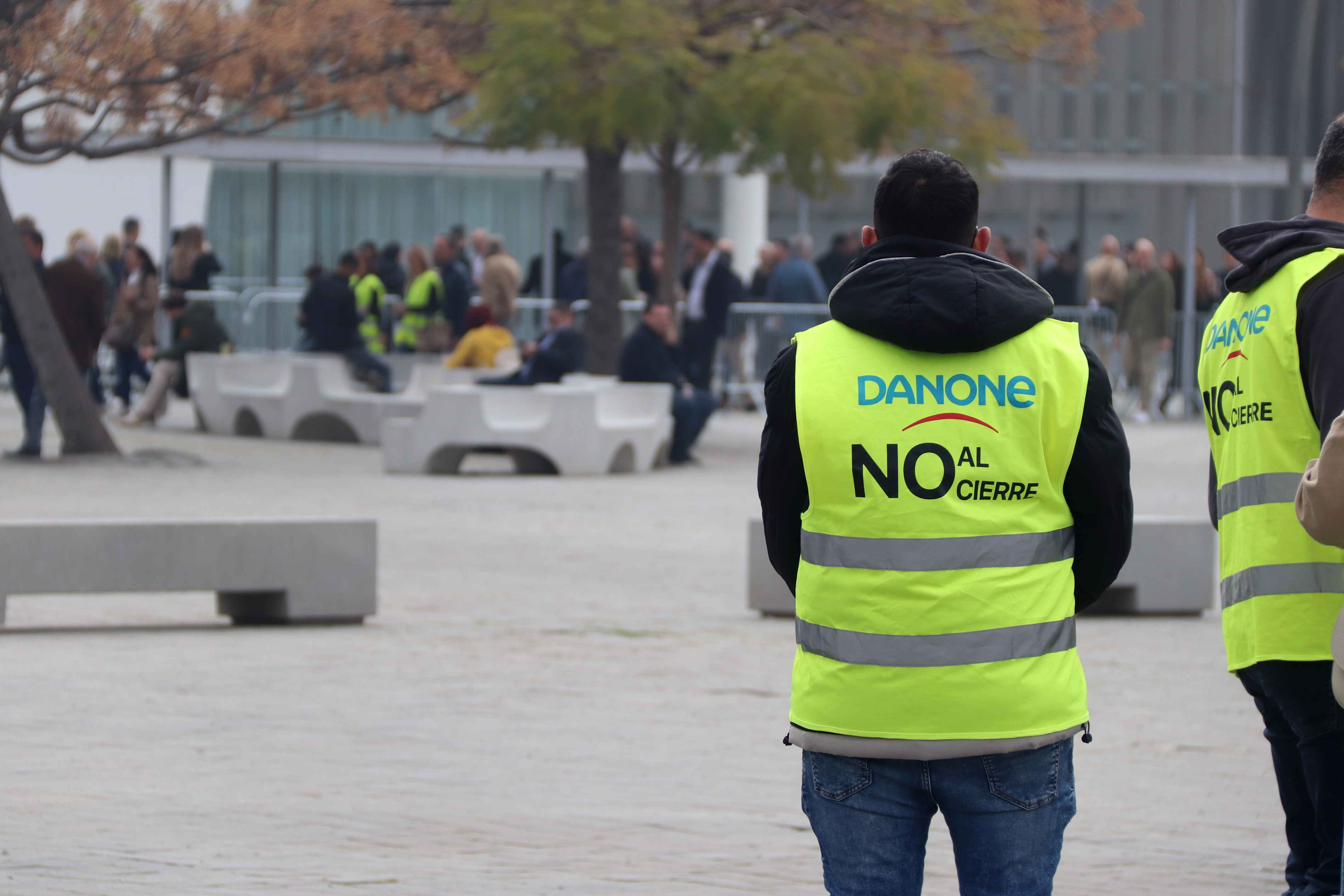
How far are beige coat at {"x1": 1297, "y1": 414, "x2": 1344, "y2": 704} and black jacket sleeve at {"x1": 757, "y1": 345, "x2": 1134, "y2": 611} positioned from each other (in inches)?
11.1

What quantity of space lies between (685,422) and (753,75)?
3.20m

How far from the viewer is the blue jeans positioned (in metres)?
2.89

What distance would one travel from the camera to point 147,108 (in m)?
16.5

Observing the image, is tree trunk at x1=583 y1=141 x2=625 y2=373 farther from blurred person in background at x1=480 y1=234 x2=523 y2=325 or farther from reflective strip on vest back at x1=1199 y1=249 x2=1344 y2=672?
reflective strip on vest back at x1=1199 y1=249 x2=1344 y2=672

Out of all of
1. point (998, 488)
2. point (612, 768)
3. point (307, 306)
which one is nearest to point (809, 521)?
point (998, 488)

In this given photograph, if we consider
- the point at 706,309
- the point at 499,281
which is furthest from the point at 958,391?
the point at 499,281

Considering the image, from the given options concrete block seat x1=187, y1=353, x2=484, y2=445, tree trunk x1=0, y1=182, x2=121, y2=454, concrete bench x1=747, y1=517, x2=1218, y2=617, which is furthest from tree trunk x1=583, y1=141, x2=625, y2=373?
concrete bench x1=747, y1=517, x2=1218, y2=617

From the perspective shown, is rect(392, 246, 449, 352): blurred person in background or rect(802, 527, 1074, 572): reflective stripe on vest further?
rect(392, 246, 449, 352): blurred person in background

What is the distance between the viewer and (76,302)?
1747 cm

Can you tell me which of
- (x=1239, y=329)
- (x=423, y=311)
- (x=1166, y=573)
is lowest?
(x=1166, y=573)

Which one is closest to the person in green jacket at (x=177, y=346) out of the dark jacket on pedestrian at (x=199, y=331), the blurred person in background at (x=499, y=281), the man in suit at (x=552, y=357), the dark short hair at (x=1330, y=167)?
the dark jacket on pedestrian at (x=199, y=331)

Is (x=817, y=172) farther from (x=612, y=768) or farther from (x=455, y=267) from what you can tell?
(x=612, y=768)

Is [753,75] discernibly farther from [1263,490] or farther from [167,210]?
[1263,490]

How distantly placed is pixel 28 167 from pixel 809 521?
93.4 ft
